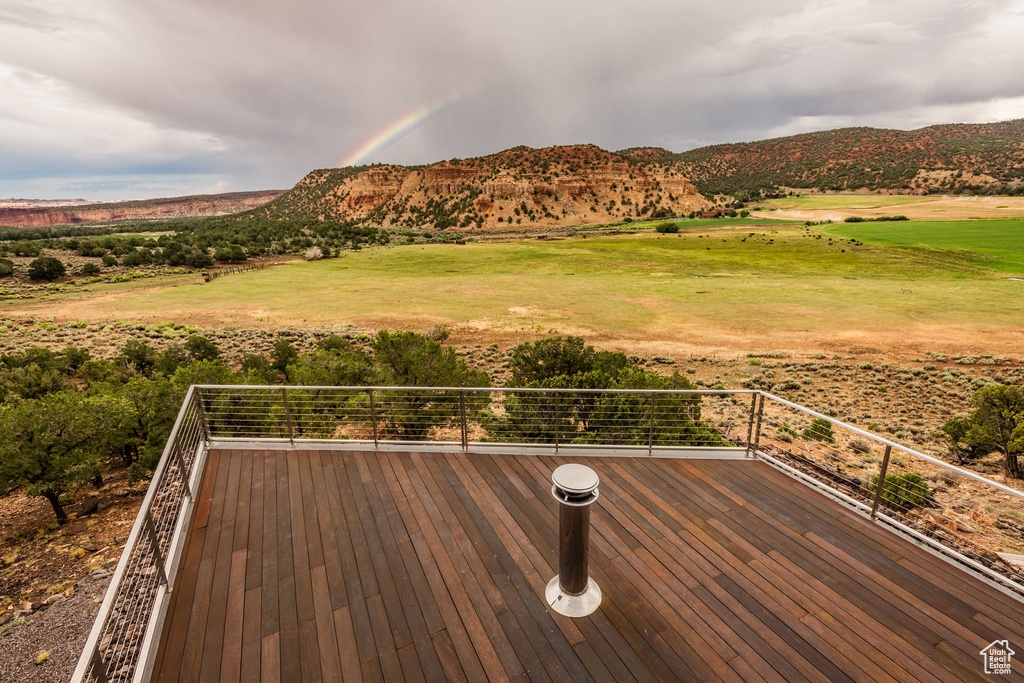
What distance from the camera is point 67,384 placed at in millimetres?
17156

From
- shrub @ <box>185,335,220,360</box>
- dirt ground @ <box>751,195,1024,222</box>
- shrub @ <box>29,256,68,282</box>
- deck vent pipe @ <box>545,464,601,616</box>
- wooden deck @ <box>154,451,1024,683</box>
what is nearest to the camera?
wooden deck @ <box>154,451,1024,683</box>

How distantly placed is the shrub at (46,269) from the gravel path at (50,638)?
58.9 m

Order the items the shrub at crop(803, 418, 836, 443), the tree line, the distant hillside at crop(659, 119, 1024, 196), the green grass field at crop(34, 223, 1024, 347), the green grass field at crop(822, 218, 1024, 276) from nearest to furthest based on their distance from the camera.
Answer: the shrub at crop(803, 418, 836, 443), the tree line, the green grass field at crop(34, 223, 1024, 347), the green grass field at crop(822, 218, 1024, 276), the distant hillside at crop(659, 119, 1024, 196)

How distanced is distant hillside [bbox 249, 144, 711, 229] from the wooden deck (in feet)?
347

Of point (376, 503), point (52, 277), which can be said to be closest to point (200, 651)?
point (376, 503)

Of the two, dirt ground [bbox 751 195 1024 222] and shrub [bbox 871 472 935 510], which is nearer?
shrub [bbox 871 472 935 510]

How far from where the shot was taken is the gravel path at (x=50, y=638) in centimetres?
633

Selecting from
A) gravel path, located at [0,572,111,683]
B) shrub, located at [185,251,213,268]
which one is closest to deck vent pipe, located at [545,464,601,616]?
gravel path, located at [0,572,111,683]

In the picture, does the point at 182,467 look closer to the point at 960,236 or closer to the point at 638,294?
the point at 638,294

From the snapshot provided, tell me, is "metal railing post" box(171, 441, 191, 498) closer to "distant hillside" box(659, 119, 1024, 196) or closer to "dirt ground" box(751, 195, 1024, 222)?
"dirt ground" box(751, 195, 1024, 222)

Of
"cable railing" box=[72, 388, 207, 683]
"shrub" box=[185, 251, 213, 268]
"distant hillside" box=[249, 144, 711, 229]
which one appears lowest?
"shrub" box=[185, 251, 213, 268]

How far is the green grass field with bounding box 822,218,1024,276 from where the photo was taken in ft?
149

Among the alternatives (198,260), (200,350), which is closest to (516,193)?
(198,260)

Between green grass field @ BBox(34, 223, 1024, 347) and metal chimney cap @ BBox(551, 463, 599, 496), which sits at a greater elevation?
metal chimney cap @ BBox(551, 463, 599, 496)
